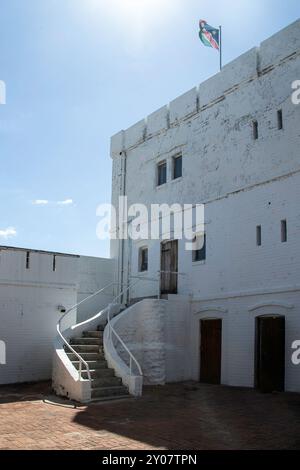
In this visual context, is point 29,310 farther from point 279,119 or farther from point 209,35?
point 209,35

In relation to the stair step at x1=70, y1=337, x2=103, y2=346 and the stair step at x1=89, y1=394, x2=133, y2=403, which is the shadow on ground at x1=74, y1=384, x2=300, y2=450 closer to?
the stair step at x1=89, y1=394, x2=133, y2=403

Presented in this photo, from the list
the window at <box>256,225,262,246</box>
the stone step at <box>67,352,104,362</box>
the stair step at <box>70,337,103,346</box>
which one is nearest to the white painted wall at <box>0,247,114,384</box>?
the stair step at <box>70,337,103,346</box>

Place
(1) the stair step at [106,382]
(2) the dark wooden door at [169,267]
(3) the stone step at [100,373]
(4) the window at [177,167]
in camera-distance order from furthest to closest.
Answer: (4) the window at [177,167], (2) the dark wooden door at [169,267], (3) the stone step at [100,373], (1) the stair step at [106,382]

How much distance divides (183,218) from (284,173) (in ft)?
15.6

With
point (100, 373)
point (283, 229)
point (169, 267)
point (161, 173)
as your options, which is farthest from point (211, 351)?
point (161, 173)

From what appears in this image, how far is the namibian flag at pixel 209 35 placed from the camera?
60.8 feet

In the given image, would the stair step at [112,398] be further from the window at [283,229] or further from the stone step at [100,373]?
the window at [283,229]

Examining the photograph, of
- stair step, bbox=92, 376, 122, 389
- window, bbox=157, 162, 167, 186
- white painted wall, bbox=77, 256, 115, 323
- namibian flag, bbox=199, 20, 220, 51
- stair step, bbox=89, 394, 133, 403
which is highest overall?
namibian flag, bbox=199, 20, 220, 51

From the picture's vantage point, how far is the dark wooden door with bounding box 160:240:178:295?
18703mm

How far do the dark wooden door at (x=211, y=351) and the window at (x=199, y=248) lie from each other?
7.10ft

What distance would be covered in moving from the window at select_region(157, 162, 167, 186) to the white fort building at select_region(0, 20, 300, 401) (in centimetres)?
12

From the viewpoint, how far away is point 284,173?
14.7 m

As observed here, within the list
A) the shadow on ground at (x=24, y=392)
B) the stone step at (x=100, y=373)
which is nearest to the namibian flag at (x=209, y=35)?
the stone step at (x=100, y=373)
